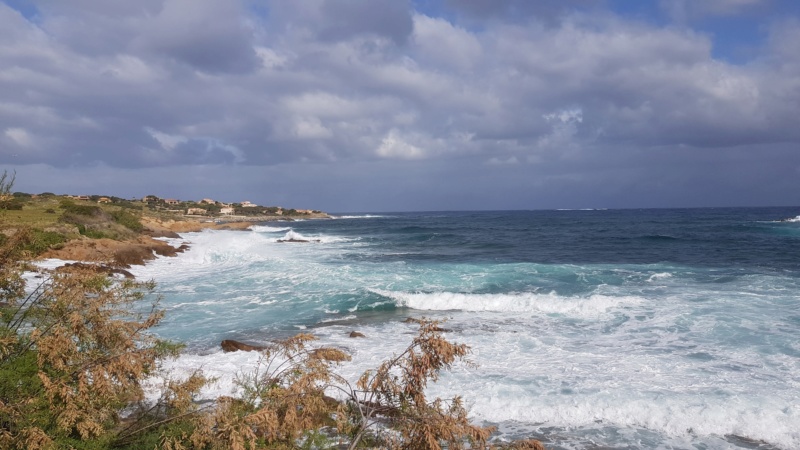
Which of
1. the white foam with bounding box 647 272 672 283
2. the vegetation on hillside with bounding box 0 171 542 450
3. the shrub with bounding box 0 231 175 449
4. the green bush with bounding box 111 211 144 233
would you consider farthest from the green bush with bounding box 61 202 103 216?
the white foam with bounding box 647 272 672 283

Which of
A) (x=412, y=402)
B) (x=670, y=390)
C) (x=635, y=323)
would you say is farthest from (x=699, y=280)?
(x=412, y=402)

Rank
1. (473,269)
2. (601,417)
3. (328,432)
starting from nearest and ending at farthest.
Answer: (328,432), (601,417), (473,269)

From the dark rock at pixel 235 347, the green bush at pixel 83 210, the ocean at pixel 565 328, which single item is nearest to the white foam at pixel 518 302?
the ocean at pixel 565 328

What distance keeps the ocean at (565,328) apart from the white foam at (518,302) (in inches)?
3.4

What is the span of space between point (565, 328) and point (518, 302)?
3868 mm

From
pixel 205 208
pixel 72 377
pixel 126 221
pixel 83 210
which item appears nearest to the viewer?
pixel 72 377

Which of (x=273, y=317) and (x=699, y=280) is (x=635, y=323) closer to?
(x=699, y=280)

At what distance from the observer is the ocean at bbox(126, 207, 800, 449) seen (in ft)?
31.2

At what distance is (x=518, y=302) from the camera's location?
20.5 meters

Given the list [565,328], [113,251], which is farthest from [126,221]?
[565,328]

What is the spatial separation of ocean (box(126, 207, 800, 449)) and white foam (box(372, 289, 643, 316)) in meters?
0.09

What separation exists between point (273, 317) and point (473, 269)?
54.5 ft

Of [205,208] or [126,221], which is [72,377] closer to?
[126,221]

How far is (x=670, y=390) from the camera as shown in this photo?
35.1 feet
